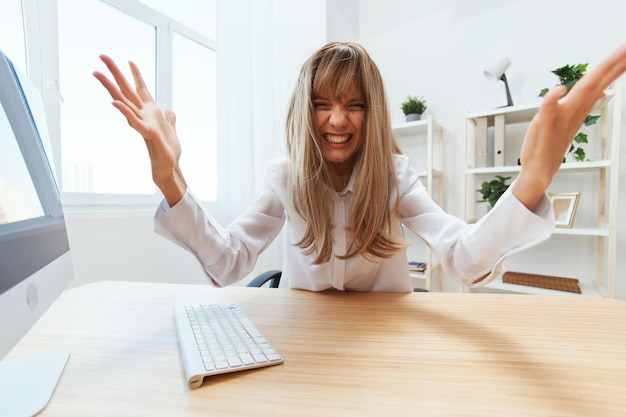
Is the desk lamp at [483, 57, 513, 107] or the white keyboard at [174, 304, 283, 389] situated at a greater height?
the desk lamp at [483, 57, 513, 107]

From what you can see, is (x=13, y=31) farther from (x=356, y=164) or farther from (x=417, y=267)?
(x=417, y=267)

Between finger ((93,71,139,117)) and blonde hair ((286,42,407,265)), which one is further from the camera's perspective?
blonde hair ((286,42,407,265))

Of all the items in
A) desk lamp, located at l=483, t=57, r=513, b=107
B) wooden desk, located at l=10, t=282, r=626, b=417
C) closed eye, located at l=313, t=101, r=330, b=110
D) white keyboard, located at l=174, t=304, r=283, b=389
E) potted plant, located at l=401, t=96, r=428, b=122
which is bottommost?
wooden desk, located at l=10, t=282, r=626, b=417

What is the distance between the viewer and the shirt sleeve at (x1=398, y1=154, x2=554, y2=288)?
0.51 m

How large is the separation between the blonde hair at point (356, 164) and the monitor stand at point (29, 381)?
0.53 m

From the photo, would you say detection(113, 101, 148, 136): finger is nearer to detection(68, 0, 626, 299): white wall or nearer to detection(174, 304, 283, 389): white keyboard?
detection(174, 304, 283, 389): white keyboard

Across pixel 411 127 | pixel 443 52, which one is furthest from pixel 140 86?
pixel 443 52

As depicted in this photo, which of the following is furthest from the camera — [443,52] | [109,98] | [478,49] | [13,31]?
[443,52]

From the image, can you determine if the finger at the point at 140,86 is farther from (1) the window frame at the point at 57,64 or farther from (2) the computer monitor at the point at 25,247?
(1) the window frame at the point at 57,64

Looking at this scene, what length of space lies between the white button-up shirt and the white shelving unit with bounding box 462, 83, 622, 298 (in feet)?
3.56

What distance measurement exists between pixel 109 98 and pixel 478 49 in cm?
207

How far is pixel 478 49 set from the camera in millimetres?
1916

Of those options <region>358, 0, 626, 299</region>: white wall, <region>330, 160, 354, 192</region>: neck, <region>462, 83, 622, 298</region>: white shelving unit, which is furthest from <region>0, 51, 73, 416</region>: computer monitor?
<region>358, 0, 626, 299</region>: white wall

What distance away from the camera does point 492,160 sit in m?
1.81
